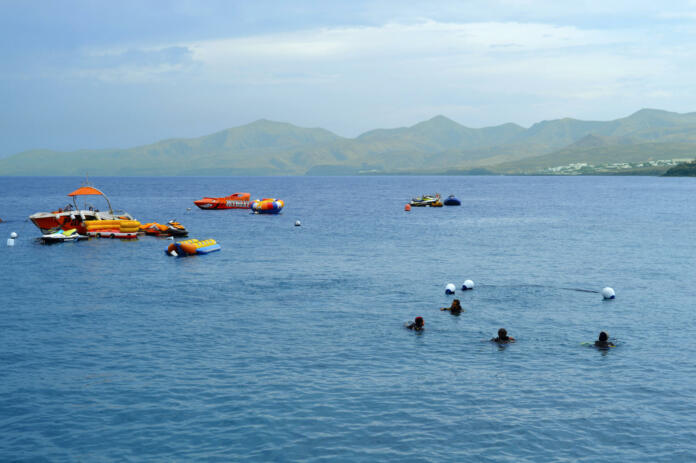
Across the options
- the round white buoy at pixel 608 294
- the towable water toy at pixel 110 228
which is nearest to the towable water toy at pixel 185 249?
the towable water toy at pixel 110 228

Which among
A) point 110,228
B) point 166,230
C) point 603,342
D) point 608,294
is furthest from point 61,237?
point 603,342

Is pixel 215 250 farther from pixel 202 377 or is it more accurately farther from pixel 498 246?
pixel 202 377

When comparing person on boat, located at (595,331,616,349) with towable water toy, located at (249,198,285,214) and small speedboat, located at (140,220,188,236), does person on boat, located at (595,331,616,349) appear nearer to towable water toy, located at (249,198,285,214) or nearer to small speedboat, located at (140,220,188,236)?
small speedboat, located at (140,220,188,236)

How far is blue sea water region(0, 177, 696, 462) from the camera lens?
74.5 feet

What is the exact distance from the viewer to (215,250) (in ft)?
240

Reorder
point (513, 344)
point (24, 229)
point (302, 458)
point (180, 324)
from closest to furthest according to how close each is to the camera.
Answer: point (302, 458)
point (513, 344)
point (180, 324)
point (24, 229)

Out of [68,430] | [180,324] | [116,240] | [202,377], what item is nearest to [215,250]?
[116,240]

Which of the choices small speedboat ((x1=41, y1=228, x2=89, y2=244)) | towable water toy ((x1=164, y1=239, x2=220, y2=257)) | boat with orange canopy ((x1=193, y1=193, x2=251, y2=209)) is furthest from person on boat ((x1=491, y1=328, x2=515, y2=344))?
boat with orange canopy ((x1=193, y1=193, x2=251, y2=209))

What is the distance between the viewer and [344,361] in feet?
103

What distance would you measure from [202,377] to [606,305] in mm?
29967

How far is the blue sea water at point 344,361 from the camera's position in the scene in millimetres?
22703

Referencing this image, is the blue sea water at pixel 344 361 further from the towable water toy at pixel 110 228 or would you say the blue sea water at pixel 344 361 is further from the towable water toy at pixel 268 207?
the towable water toy at pixel 268 207

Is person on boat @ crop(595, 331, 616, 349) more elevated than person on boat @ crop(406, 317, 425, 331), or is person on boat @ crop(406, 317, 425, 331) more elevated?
person on boat @ crop(406, 317, 425, 331)

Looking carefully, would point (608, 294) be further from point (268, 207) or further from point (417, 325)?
point (268, 207)
